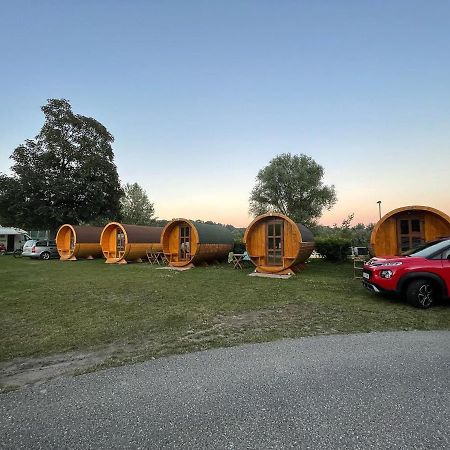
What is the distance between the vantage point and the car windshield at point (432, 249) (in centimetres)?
804

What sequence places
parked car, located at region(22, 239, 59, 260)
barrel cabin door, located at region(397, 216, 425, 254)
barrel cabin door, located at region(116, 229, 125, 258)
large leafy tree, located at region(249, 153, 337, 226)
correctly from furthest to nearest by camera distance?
large leafy tree, located at region(249, 153, 337, 226) → parked car, located at region(22, 239, 59, 260) → barrel cabin door, located at region(116, 229, 125, 258) → barrel cabin door, located at region(397, 216, 425, 254)

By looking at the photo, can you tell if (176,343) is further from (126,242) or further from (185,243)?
(126,242)

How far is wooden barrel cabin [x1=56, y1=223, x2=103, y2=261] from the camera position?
24297mm

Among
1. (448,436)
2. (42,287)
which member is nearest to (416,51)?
(448,436)

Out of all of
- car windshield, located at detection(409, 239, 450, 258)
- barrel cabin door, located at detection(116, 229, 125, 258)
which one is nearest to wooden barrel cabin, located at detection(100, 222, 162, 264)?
barrel cabin door, located at detection(116, 229, 125, 258)

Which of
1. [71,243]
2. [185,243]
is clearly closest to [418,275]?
[185,243]

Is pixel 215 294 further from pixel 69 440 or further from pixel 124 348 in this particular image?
pixel 69 440

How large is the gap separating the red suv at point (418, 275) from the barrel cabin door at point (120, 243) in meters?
17.4

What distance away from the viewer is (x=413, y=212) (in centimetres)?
1241

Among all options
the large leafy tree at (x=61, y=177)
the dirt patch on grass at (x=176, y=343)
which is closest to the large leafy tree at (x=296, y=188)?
the large leafy tree at (x=61, y=177)

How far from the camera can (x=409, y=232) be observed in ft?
41.2

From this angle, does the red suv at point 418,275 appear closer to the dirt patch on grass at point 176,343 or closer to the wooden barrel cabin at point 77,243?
the dirt patch on grass at point 176,343

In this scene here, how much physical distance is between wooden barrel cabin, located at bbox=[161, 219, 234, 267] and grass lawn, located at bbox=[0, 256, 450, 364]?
20.9 ft

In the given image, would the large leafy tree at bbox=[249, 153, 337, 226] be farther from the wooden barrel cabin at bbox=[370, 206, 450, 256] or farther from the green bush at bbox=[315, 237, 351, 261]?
the wooden barrel cabin at bbox=[370, 206, 450, 256]
